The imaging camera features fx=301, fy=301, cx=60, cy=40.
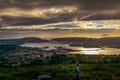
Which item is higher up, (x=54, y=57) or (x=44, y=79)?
(x=44, y=79)

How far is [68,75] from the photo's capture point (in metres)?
65.4

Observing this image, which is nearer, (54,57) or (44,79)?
(44,79)

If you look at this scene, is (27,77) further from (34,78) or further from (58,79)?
(58,79)

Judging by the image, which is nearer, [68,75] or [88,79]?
[88,79]

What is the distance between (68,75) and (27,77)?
9.53m

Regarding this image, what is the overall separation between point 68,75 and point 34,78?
7.43 meters

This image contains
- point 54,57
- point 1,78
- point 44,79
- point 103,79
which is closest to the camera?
point 44,79

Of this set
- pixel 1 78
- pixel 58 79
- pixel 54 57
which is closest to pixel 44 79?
pixel 58 79

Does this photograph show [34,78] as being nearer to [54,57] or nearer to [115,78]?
[115,78]

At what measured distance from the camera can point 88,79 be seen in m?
61.0

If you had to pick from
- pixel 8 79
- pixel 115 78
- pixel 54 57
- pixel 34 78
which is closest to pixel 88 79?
pixel 115 78

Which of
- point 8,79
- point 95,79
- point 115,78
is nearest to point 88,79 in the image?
point 95,79

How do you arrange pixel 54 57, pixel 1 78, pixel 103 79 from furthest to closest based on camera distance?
pixel 54 57, pixel 1 78, pixel 103 79

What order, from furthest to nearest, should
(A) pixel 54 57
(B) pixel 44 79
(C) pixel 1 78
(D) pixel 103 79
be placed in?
(A) pixel 54 57, (C) pixel 1 78, (D) pixel 103 79, (B) pixel 44 79
